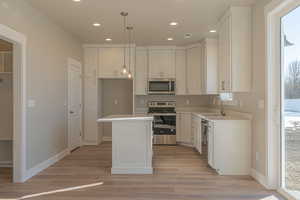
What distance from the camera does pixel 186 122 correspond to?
625cm

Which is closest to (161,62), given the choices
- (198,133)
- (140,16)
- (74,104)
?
(198,133)

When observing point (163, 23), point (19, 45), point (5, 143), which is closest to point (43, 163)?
point (5, 143)

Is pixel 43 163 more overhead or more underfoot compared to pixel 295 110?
more underfoot

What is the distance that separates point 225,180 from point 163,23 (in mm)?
2967

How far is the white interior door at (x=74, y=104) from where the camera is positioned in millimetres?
5332

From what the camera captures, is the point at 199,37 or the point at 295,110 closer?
the point at 295,110

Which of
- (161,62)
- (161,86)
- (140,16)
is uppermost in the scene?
(140,16)

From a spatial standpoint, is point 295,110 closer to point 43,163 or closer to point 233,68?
point 233,68

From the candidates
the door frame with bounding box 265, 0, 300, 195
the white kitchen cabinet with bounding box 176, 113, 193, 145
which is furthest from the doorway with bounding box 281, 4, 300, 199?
the white kitchen cabinet with bounding box 176, 113, 193, 145

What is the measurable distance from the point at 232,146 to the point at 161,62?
337 centimetres

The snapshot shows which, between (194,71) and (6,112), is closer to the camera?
(6,112)

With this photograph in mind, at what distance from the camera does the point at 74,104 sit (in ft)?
18.4

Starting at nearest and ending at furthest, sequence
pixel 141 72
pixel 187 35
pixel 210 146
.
Result: 1. pixel 210 146
2. pixel 187 35
3. pixel 141 72

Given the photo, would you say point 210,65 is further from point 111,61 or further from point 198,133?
point 111,61
